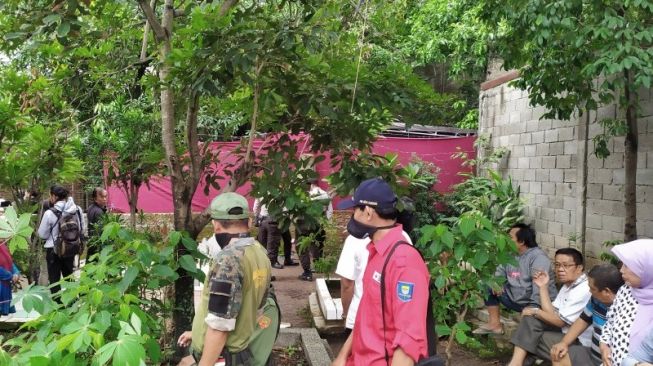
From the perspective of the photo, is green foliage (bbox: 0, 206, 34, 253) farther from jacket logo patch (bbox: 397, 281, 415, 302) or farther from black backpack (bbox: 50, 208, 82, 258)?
black backpack (bbox: 50, 208, 82, 258)

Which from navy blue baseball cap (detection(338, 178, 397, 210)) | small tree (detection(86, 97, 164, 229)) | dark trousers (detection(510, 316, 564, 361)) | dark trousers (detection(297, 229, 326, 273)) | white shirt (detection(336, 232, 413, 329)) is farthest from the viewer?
dark trousers (detection(297, 229, 326, 273))

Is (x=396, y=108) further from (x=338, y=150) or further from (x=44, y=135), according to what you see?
(x=44, y=135)

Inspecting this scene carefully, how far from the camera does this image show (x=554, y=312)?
4.82m

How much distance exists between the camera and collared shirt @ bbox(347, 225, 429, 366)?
2.56 m

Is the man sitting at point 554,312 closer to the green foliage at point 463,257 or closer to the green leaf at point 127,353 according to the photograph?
the green foliage at point 463,257

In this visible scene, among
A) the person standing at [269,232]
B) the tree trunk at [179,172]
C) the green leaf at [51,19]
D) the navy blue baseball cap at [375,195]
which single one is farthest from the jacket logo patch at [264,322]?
the person standing at [269,232]

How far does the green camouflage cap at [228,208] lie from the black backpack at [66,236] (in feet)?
16.1

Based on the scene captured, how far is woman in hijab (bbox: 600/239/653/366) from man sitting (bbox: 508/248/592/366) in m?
1.12

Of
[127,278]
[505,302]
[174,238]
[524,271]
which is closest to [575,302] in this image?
[524,271]

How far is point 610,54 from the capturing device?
443cm

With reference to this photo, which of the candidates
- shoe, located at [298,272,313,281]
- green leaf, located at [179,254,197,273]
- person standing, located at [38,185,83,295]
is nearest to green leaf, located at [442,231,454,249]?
green leaf, located at [179,254,197,273]

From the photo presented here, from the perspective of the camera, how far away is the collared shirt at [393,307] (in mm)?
2562

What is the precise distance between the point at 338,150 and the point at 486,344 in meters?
2.95

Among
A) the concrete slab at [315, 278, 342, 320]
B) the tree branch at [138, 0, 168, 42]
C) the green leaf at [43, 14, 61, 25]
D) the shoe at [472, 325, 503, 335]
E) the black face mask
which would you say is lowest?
the shoe at [472, 325, 503, 335]
